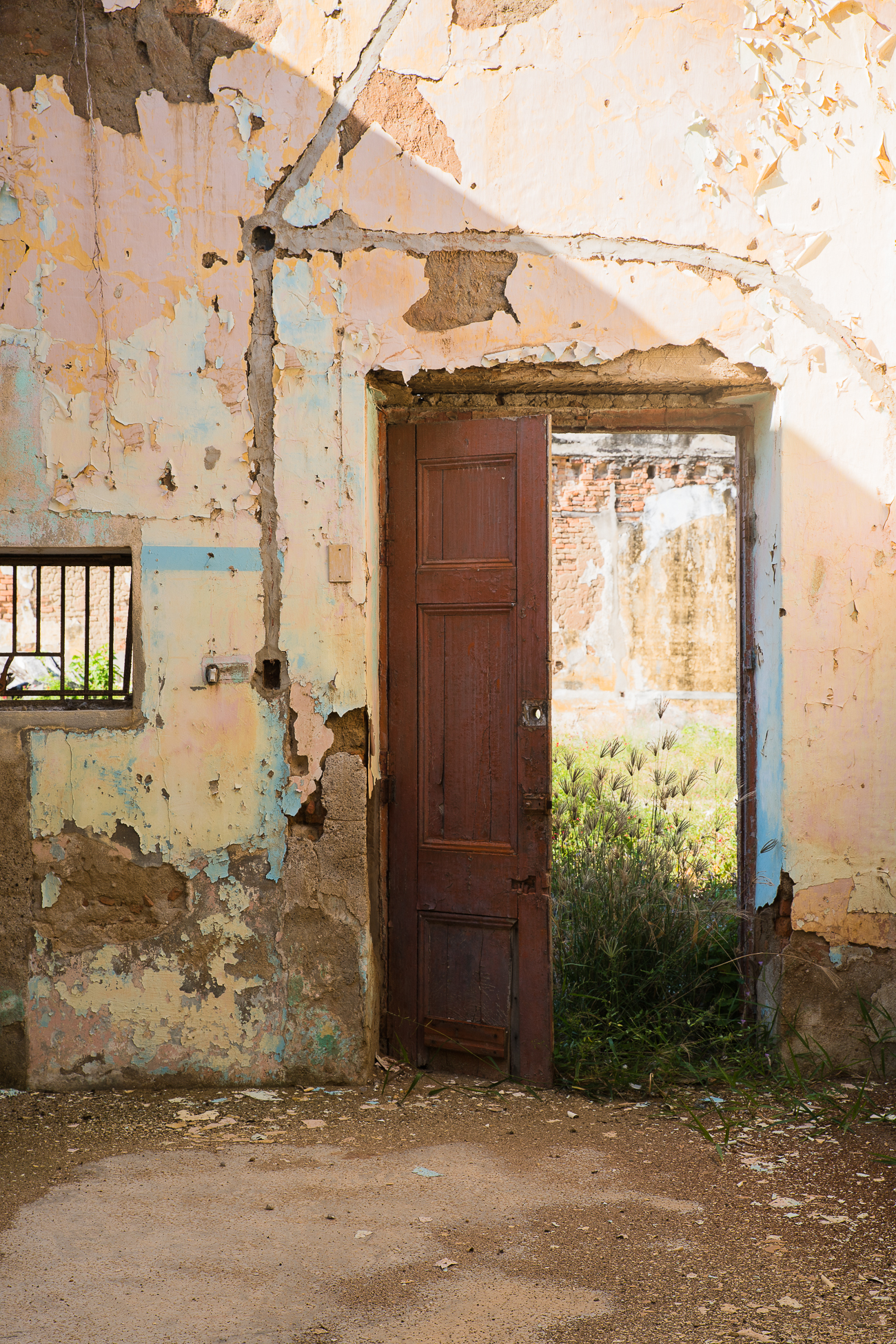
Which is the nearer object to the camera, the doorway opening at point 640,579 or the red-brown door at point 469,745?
the red-brown door at point 469,745

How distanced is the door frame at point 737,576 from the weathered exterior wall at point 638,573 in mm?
6592

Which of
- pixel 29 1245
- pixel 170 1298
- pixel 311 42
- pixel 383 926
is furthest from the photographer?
pixel 383 926

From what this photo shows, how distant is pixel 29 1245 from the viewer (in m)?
2.33

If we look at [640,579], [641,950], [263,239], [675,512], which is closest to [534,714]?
[641,950]

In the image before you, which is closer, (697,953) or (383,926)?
(383,926)

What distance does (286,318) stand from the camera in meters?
3.33

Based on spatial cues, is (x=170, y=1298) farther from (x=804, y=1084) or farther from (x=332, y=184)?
(x=332, y=184)

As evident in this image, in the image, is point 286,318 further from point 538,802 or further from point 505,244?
point 538,802

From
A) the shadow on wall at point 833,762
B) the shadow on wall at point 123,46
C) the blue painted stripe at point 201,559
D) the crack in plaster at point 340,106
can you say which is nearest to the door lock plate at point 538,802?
the shadow on wall at point 833,762

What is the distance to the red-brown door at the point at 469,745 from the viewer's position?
3.43 m

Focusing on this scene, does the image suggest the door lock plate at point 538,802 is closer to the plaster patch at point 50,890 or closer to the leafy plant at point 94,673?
the plaster patch at point 50,890

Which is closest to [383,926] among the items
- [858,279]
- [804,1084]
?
[804,1084]

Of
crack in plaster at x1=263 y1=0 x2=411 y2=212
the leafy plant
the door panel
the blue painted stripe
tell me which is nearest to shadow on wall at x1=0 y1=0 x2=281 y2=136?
crack in plaster at x1=263 y1=0 x2=411 y2=212

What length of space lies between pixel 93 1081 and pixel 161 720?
4.16ft
